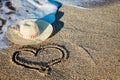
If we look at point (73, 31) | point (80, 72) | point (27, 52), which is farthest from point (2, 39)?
point (80, 72)

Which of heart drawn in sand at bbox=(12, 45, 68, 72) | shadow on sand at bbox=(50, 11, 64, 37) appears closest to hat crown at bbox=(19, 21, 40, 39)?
heart drawn in sand at bbox=(12, 45, 68, 72)

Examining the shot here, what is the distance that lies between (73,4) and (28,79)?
5.23 ft

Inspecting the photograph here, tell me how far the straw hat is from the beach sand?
96 millimetres

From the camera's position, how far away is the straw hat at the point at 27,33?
245cm

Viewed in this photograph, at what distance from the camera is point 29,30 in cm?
244

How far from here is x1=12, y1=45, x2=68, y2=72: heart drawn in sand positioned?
2.22 m

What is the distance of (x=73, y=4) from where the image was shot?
327 cm

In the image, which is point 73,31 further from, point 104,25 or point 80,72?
point 80,72

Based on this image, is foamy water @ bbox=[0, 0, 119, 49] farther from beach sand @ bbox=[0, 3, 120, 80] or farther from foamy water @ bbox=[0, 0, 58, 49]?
beach sand @ bbox=[0, 3, 120, 80]

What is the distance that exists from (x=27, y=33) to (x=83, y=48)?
2.17 feet

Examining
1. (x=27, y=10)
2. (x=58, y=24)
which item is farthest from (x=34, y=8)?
(x=58, y=24)

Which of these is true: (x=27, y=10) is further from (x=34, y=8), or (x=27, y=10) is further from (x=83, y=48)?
(x=83, y=48)

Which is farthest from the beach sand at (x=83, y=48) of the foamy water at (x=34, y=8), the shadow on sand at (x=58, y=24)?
the foamy water at (x=34, y=8)

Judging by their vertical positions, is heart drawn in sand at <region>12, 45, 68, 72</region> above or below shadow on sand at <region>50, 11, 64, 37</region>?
below
